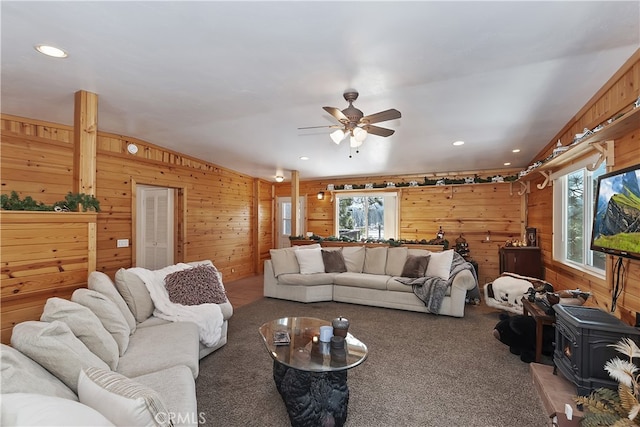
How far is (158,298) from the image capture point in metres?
2.86

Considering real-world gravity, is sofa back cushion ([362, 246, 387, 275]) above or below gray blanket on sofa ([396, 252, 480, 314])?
above

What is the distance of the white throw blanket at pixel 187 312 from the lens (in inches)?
109

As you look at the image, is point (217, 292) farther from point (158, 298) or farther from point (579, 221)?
point (579, 221)

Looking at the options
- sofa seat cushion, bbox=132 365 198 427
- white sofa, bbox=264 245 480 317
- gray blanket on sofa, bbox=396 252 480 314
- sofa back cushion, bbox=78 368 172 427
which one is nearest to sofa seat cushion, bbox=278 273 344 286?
white sofa, bbox=264 245 480 317

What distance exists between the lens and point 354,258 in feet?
17.5

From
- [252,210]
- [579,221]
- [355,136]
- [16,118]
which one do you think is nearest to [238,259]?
[252,210]

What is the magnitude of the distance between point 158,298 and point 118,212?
2274 millimetres

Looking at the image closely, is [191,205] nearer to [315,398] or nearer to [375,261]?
[375,261]

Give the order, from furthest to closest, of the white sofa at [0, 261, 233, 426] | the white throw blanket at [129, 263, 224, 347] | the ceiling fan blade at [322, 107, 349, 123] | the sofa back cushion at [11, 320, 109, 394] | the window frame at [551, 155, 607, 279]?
the window frame at [551, 155, 607, 279]
the white throw blanket at [129, 263, 224, 347]
the ceiling fan blade at [322, 107, 349, 123]
the sofa back cushion at [11, 320, 109, 394]
the white sofa at [0, 261, 233, 426]

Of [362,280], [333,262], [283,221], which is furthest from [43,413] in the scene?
[283,221]

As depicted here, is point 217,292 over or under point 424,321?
over

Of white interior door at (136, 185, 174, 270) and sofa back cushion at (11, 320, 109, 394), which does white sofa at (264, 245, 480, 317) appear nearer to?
white interior door at (136, 185, 174, 270)

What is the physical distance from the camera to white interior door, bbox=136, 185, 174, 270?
17.5 ft

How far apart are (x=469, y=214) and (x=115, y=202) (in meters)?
6.47
